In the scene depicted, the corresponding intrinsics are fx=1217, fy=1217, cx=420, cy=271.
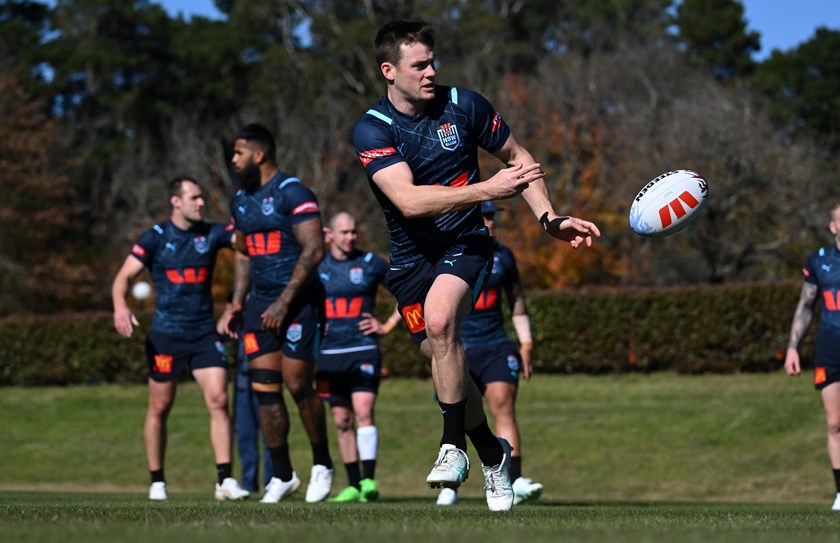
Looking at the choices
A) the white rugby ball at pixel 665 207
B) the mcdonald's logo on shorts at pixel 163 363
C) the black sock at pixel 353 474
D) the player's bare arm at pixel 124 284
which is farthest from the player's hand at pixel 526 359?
the white rugby ball at pixel 665 207

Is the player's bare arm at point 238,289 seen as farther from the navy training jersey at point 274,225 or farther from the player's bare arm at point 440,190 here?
the player's bare arm at point 440,190

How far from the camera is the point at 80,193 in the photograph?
49562 mm

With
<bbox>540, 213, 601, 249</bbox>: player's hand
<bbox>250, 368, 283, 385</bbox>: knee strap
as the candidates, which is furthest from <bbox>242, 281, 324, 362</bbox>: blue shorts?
<bbox>540, 213, 601, 249</bbox>: player's hand

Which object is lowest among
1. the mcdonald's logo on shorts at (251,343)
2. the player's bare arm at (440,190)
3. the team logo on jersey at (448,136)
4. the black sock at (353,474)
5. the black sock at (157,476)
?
the black sock at (353,474)

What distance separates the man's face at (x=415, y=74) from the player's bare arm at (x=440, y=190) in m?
0.46

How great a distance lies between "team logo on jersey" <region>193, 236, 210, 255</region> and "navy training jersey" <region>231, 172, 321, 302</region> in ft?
4.05

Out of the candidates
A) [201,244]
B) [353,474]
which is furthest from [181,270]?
[353,474]

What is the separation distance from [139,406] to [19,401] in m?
2.96

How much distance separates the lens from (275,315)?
966cm

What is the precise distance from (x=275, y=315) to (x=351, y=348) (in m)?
2.58

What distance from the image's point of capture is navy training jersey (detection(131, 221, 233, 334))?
1119 cm

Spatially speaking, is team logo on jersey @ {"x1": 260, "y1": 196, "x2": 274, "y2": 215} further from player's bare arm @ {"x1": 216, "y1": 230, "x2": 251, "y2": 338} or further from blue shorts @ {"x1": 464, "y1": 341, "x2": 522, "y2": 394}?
blue shorts @ {"x1": 464, "y1": 341, "x2": 522, "y2": 394}

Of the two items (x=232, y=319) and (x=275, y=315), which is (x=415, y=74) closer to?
(x=275, y=315)

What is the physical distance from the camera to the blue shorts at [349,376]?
12.1 meters
